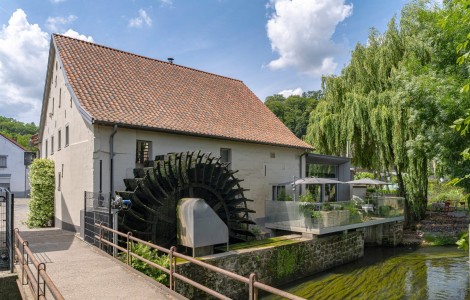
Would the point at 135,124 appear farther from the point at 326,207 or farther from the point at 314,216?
the point at 326,207

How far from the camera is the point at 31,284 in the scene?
5496 millimetres

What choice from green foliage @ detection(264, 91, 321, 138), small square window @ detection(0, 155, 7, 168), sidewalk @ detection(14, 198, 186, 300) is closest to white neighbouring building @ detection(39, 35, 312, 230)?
sidewalk @ detection(14, 198, 186, 300)

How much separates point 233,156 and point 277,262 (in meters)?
4.52

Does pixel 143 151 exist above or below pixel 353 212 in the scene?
above

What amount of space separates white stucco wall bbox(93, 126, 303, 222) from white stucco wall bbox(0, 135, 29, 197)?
1161 inches

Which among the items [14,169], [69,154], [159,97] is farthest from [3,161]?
[159,97]

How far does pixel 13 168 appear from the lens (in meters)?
34.5

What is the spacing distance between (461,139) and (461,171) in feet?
2.68

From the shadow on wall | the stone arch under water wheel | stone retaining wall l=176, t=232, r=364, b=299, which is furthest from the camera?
the shadow on wall

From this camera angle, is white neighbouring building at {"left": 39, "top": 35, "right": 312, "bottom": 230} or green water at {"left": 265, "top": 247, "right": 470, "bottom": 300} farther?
white neighbouring building at {"left": 39, "top": 35, "right": 312, "bottom": 230}

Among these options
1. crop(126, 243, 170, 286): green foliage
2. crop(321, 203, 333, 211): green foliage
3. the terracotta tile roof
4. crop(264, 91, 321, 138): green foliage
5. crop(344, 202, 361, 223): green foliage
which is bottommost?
crop(126, 243, 170, 286): green foliage

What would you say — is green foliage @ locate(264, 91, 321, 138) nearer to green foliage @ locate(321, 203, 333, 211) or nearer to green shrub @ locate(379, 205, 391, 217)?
green shrub @ locate(379, 205, 391, 217)

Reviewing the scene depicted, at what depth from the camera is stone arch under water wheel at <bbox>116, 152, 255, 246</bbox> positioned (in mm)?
9914

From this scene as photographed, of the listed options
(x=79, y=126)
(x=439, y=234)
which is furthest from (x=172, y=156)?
(x=439, y=234)
